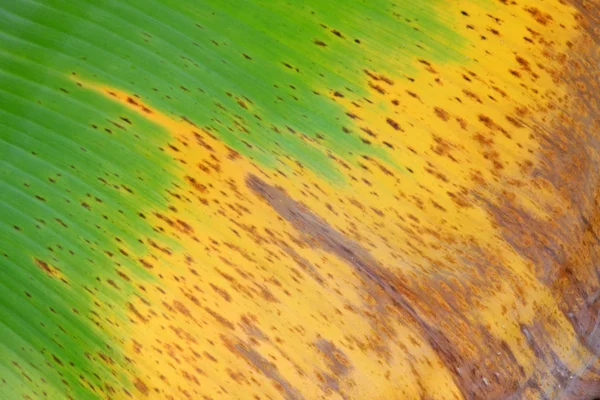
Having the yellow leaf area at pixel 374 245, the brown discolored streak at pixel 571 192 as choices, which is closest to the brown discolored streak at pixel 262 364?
the yellow leaf area at pixel 374 245

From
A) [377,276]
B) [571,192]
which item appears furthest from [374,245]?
[571,192]

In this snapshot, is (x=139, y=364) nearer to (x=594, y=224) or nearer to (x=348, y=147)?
(x=348, y=147)

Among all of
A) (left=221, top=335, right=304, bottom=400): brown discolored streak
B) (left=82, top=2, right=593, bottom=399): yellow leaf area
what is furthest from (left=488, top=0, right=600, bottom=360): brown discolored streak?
(left=221, top=335, right=304, bottom=400): brown discolored streak

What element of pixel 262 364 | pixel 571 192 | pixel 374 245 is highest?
pixel 571 192

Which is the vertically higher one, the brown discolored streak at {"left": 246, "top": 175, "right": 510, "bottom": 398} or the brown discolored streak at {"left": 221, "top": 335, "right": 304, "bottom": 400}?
the brown discolored streak at {"left": 246, "top": 175, "right": 510, "bottom": 398}

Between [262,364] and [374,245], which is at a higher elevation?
[374,245]

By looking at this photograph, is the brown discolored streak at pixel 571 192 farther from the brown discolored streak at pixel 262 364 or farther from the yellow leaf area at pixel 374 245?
the brown discolored streak at pixel 262 364

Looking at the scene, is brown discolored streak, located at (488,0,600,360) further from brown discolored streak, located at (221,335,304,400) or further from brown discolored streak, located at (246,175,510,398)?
brown discolored streak, located at (221,335,304,400)

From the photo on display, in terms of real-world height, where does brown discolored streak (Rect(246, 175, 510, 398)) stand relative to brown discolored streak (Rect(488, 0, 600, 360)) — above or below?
below

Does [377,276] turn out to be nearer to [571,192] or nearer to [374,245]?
[374,245]

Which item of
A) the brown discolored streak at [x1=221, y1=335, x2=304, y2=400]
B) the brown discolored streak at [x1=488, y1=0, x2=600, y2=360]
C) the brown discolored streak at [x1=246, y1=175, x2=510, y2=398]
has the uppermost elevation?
the brown discolored streak at [x1=488, y1=0, x2=600, y2=360]
